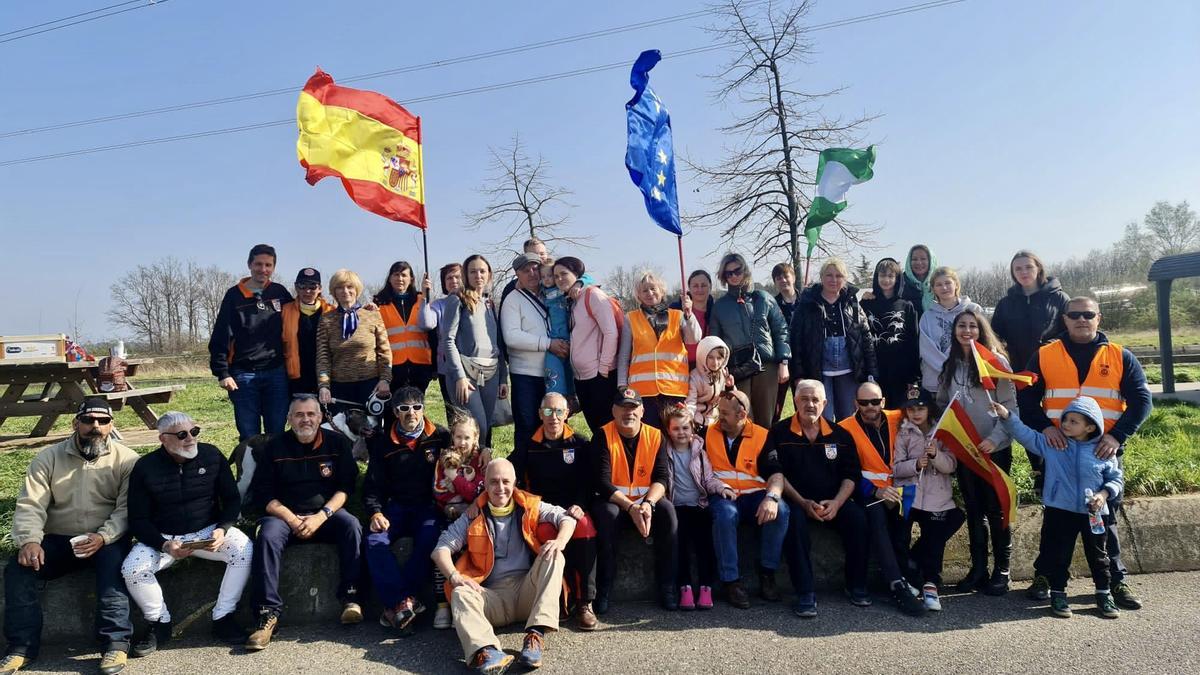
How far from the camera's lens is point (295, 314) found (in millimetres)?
6141

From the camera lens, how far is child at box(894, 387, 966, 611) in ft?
17.1

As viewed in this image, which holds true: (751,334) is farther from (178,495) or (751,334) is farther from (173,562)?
(173,562)

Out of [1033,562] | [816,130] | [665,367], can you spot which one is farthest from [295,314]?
[816,130]

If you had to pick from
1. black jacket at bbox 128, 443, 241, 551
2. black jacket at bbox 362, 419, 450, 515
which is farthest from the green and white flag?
black jacket at bbox 128, 443, 241, 551

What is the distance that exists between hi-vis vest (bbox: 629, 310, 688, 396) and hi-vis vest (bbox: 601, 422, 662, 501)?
60 centimetres

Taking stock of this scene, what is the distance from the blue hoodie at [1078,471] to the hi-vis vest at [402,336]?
4.74 metres

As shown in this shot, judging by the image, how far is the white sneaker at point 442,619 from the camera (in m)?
4.77

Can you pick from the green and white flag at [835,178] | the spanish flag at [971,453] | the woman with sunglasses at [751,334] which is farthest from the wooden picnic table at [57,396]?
the spanish flag at [971,453]

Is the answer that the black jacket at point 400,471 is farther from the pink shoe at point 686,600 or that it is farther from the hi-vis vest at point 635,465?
the pink shoe at point 686,600

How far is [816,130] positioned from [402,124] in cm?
1067

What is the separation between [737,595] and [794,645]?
27.1 inches

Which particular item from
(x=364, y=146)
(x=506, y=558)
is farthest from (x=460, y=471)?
(x=364, y=146)

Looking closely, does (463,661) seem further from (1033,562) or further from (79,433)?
(1033,562)

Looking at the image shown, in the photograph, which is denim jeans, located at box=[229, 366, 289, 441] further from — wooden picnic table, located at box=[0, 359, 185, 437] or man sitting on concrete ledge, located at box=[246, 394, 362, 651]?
wooden picnic table, located at box=[0, 359, 185, 437]
